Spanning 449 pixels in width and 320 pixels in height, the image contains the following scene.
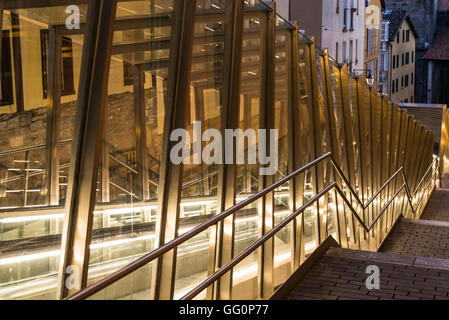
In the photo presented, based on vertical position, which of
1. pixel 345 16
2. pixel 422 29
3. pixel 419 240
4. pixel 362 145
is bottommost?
pixel 419 240

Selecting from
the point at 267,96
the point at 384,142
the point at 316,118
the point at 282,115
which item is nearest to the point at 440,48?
the point at 384,142

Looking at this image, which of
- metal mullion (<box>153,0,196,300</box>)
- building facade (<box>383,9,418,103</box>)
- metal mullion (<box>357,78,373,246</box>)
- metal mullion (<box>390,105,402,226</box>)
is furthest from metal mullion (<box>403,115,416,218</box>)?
building facade (<box>383,9,418,103</box>)

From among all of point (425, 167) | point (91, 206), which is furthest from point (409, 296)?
point (425, 167)

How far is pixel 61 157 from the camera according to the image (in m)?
4.66

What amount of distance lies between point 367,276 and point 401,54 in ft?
190

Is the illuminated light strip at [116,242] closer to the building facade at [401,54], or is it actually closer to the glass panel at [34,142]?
the glass panel at [34,142]

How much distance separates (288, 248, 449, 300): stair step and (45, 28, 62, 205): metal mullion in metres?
2.53

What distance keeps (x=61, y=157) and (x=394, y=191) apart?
12673mm

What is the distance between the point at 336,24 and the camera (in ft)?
118

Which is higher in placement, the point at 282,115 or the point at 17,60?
the point at 17,60

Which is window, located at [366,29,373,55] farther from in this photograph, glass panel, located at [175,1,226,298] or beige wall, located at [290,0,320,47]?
glass panel, located at [175,1,226,298]

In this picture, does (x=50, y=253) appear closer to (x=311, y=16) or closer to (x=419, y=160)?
(x=419, y=160)

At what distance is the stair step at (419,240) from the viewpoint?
39.2 ft
